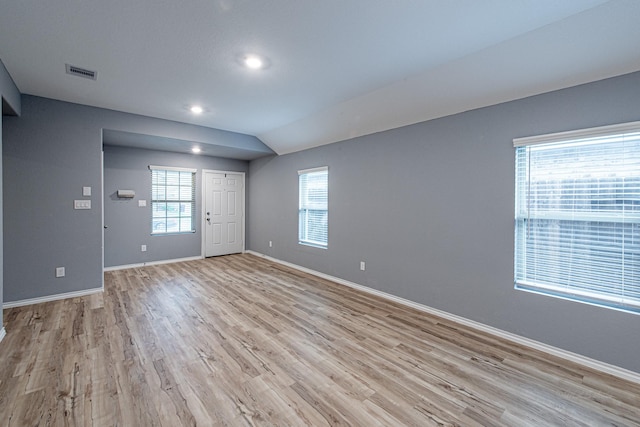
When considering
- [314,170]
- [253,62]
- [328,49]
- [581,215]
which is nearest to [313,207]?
[314,170]

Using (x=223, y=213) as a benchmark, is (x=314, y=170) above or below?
above

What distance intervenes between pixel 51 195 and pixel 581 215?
609 cm

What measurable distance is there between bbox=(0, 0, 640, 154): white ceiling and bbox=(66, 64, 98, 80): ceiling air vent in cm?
7

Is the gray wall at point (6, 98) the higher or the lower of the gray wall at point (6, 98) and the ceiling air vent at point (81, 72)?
the lower

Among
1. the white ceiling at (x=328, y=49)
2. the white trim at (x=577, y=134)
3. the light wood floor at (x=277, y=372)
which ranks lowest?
the light wood floor at (x=277, y=372)

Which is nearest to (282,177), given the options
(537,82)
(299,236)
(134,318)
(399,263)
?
(299,236)

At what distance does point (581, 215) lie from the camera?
2.43 metres

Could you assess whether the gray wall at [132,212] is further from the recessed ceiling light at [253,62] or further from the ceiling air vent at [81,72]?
the recessed ceiling light at [253,62]

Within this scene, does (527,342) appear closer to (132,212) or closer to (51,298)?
(51,298)

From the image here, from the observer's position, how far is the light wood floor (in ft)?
5.73

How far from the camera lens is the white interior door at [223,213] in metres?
6.46

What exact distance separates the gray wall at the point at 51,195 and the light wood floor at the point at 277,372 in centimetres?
46

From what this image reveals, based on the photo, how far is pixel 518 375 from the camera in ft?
7.14

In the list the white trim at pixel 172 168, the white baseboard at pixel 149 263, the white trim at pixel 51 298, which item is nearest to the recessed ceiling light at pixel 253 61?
the white trim at pixel 51 298
